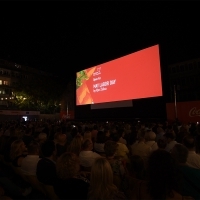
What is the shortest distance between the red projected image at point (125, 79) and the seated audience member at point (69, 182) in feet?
38.6

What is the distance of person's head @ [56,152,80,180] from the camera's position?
2.25m

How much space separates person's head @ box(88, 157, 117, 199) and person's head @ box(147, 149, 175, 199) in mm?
462

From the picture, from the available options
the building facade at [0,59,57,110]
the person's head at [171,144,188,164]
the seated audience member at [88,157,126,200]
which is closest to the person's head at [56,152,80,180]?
the seated audience member at [88,157,126,200]

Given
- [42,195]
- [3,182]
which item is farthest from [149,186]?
[42,195]

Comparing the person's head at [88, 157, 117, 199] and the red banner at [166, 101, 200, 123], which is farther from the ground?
the red banner at [166, 101, 200, 123]

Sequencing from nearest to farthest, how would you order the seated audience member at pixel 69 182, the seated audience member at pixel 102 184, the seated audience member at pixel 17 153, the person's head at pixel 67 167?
the seated audience member at pixel 102 184
the seated audience member at pixel 69 182
the person's head at pixel 67 167
the seated audience member at pixel 17 153

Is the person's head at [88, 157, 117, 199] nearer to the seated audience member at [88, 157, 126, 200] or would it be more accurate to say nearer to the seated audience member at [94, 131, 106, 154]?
the seated audience member at [88, 157, 126, 200]

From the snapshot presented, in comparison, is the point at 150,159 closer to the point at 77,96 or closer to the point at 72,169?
the point at 72,169

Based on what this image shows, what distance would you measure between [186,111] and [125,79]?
5.12 meters

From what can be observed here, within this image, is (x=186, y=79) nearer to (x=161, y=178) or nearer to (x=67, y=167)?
(x=67, y=167)

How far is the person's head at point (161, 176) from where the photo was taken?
1654 mm

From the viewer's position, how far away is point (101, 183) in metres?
1.98

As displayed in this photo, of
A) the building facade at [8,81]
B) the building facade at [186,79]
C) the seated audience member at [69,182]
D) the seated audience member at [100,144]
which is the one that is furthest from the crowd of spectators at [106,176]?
the building facade at [8,81]

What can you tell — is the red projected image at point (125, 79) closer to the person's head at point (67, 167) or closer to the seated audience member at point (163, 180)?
the person's head at point (67, 167)
